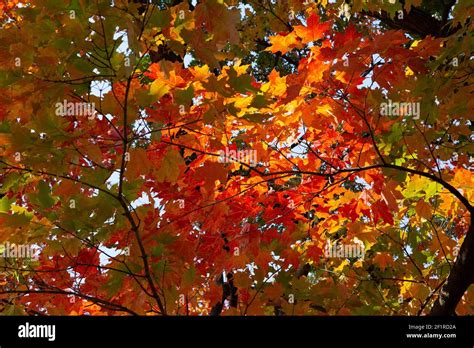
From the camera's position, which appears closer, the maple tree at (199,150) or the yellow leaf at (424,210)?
the maple tree at (199,150)

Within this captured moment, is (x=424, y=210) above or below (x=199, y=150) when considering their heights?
below

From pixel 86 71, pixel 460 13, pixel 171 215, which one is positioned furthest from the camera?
pixel 171 215

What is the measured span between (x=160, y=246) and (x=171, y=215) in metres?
0.60

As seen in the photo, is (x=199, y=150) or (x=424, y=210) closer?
(x=199, y=150)

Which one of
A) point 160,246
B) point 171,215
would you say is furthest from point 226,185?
point 160,246

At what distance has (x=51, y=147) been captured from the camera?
2.36 meters

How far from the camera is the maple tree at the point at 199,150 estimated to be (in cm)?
241

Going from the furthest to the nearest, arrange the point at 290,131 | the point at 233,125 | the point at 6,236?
the point at 290,131
the point at 233,125
the point at 6,236

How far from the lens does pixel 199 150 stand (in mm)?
3121

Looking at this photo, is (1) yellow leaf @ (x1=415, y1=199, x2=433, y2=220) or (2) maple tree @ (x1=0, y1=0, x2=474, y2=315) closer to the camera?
(2) maple tree @ (x1=0, y1=0, x2=474, y2=315)

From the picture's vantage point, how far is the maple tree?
7.89ft
